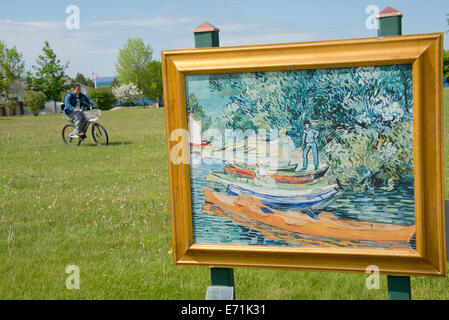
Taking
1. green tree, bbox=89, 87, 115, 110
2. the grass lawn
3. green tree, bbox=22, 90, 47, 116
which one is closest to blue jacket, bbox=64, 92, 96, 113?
the grass lawn

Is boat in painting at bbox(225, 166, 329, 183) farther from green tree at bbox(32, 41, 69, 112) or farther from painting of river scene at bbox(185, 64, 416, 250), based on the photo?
green tree at bbox(32, 41, 69, 112)

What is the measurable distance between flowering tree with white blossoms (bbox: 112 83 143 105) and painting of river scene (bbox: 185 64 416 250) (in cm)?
7707

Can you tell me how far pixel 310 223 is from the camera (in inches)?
124

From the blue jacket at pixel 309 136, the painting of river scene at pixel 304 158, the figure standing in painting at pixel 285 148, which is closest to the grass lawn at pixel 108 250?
the painting of river scene at pixel 304 158

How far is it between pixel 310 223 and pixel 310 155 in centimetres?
47

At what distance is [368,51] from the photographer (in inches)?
115

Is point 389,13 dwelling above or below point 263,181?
above

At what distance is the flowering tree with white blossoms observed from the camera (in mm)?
79312

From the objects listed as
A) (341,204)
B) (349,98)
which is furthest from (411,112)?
(341,204)

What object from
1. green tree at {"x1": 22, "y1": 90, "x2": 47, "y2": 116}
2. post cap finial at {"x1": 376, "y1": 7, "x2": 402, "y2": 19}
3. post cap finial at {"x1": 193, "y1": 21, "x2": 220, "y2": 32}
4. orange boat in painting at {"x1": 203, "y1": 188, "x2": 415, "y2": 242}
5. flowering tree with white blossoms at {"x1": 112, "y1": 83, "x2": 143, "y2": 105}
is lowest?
orange boat in painting at {"x1": 203, "y1": 188, "x2": 415, "y2": 242}

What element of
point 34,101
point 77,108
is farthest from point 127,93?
point 77,108

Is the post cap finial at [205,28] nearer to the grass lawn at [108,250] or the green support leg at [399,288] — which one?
the green support leg at [399,288]

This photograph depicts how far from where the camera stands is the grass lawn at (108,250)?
13.7ft

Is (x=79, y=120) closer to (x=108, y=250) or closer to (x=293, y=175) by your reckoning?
(x=108, y=250)
